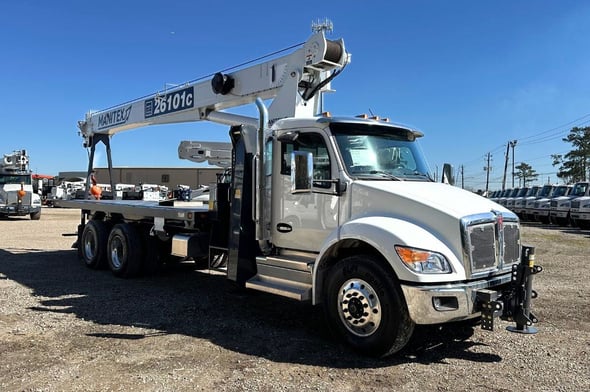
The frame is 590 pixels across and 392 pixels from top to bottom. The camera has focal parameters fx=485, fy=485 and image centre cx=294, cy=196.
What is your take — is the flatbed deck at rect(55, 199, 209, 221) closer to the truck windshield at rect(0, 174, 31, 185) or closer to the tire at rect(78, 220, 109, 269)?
the tire at rect(78, 220, 109, 269)

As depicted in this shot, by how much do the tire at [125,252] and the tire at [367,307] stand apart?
4.80 meters

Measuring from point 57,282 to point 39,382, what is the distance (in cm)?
469

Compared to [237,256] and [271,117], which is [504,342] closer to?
[237,256]

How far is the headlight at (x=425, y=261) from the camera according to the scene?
4.44 meters

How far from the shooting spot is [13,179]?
23.4m

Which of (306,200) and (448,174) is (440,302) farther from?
(448,174)

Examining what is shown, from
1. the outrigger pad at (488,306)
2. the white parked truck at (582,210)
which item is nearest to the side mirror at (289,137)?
the outrigger pad at (488,306)

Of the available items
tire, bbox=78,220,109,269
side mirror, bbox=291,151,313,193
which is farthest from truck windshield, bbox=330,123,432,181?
tire, bbox=78,220,109,269

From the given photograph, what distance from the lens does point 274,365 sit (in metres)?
4.64

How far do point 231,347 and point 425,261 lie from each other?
87.8 inches

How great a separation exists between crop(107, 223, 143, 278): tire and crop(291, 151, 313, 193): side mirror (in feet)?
14.7

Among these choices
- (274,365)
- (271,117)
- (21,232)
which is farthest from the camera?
(21,232)

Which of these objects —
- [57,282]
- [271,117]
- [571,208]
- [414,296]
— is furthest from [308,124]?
[571,208]

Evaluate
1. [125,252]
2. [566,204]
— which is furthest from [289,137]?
[566,204]
